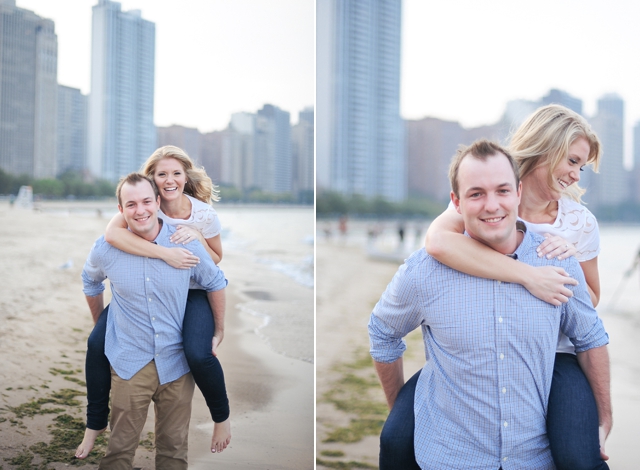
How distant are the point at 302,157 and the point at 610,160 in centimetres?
185

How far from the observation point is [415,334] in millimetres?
6535

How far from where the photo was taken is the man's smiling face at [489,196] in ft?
5.39

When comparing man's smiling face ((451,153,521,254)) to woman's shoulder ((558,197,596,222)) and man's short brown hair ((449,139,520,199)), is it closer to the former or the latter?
man's short brown hair ((449,139,520,199))

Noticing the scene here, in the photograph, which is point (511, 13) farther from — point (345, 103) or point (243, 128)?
point (345, 103)

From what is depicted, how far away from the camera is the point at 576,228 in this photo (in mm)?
1964

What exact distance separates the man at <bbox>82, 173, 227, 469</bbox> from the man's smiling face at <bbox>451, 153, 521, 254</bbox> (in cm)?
115

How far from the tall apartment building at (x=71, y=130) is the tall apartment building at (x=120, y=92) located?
0.04m

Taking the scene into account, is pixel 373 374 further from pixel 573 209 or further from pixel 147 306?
pixel 573 209

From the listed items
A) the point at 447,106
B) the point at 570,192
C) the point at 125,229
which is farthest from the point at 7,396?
the point at 447,106

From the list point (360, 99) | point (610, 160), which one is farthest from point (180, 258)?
point (360, 99)

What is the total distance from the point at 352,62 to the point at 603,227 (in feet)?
17.2

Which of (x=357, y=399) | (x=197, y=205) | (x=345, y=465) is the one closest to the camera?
(x=197, y=205)

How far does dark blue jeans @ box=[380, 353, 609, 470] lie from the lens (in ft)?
5.26

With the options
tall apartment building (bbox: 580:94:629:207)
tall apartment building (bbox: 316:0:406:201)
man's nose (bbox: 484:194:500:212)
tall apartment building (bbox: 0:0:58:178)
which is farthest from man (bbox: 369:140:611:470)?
tall apartment building (bbox: 316:0:406:201)
